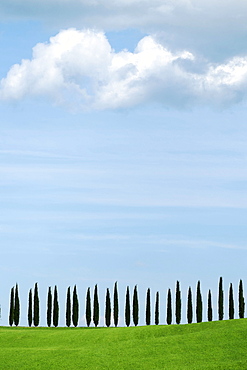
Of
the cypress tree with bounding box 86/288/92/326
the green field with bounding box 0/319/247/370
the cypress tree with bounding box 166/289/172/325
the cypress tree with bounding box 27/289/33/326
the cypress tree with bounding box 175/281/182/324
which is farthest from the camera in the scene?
the cypress tree with bounding box 27/289/33/326

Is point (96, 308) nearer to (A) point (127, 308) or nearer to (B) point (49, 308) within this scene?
(A) point (127, 308)

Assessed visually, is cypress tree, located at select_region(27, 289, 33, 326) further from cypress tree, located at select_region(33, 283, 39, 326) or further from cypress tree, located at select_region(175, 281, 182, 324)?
cypress tree, located at select_region(175, 281, 182, 324)

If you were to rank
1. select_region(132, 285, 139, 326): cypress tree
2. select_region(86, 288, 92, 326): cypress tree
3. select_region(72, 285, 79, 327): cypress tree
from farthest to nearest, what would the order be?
select_region(86, 288, 92, 326): cypress tree < select_region(72, 285, 79, 327): cypress tree < select_region(132, 285, 139, 326): cypress tree

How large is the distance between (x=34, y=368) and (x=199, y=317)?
121ft

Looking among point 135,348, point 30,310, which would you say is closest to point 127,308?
point 30,310

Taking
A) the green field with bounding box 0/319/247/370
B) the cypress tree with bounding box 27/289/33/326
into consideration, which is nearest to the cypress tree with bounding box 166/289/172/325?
the cypress tree with bounding box 27/289/33/326

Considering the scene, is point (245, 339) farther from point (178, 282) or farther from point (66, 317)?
point (66, 317)

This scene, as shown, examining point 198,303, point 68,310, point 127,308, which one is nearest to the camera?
point 198,303

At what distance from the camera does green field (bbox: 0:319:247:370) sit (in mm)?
40344

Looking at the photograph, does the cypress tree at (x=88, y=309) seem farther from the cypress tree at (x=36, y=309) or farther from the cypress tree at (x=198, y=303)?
the cypress tree at (x=198, y=303)

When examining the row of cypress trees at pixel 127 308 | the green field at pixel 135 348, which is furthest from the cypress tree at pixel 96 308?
the green field at pixel 135 348

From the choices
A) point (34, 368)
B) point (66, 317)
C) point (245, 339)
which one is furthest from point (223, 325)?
point (66, 317)

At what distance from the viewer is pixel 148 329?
53562 mm

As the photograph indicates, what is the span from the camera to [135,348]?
4531 cm
